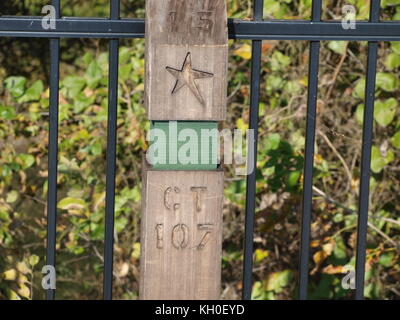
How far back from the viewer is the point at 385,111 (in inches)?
131

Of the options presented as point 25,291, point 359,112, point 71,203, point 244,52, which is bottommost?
point 25,291

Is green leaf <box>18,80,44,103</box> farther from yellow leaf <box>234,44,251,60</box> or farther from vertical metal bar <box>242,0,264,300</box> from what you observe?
vertical metal bar <box>242,0,264,300</box>

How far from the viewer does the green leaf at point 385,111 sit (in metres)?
3.30

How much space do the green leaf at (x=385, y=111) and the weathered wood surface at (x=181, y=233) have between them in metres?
1.45

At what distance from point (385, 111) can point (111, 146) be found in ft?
4.85

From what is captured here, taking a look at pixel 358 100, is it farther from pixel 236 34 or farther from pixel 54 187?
pixel 54 187

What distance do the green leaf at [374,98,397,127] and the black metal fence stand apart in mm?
1032

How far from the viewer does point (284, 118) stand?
363 centimetres

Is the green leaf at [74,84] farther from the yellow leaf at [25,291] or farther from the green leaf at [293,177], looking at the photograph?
the green leaf at [293,177]

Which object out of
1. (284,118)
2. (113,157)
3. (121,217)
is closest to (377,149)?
(284,118)

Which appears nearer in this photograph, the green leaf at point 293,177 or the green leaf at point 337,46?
the green leaf at point 293,177

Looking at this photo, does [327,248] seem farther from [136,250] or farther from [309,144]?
[309,144]

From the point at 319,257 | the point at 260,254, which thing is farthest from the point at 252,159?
the point at 260,254

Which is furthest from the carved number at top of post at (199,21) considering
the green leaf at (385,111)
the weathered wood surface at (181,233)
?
the green leaf at (385,111)
